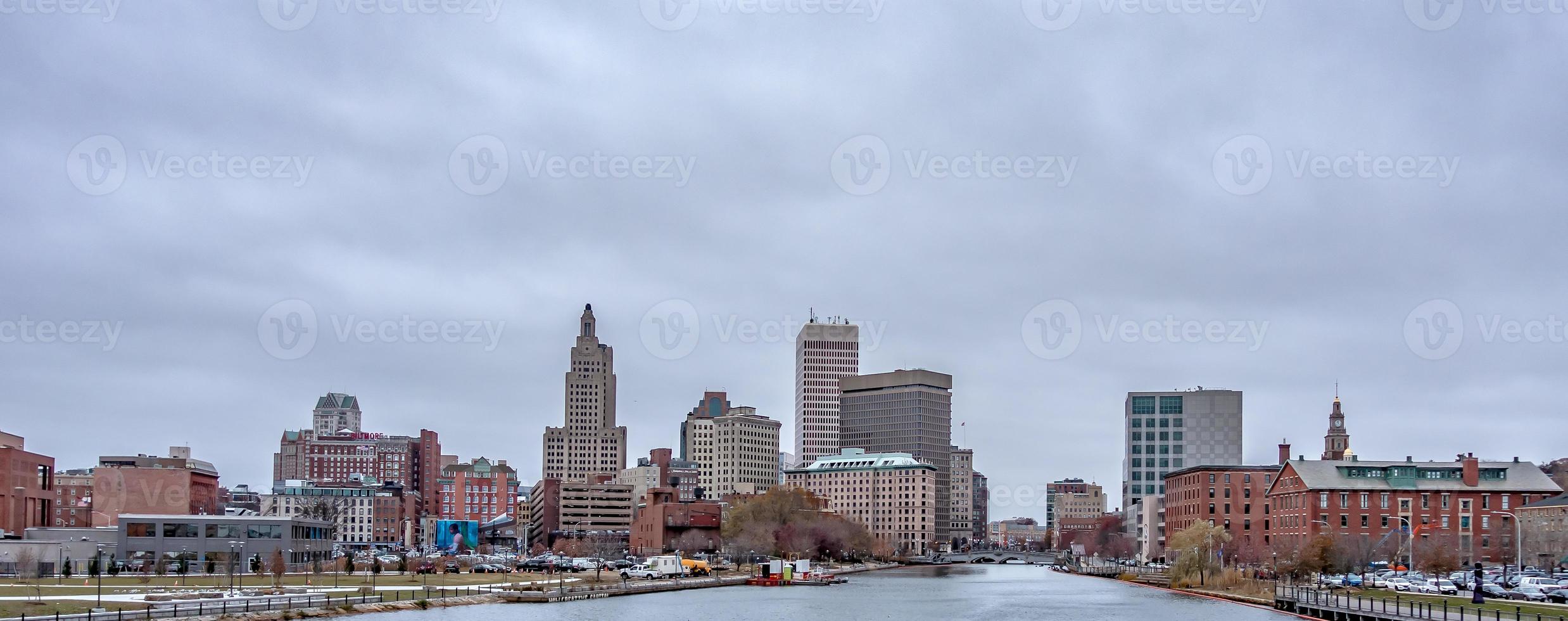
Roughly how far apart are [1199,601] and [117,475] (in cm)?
13692

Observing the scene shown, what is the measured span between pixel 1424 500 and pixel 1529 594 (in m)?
64.3

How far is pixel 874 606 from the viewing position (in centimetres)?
11806

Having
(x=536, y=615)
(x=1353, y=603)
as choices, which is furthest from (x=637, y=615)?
(x=1353, y=603)

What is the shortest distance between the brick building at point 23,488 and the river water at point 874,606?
66199 millimetres

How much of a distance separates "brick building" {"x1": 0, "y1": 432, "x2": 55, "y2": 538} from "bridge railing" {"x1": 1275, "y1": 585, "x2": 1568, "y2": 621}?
377 ft

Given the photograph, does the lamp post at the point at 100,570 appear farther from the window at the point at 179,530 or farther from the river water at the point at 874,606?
the river water at the point at 874,606

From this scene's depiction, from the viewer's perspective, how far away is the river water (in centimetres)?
9856

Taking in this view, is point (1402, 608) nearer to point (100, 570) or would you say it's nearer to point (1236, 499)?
point (100, 570)

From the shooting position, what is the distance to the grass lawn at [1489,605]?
7081 centimetres

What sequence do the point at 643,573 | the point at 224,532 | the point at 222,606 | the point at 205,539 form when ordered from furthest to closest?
the point at 643,573 < the point at 224,532 < the point at 205,539 < the point at 222,606

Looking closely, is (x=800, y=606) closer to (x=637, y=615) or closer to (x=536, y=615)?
(x=637, y=615)

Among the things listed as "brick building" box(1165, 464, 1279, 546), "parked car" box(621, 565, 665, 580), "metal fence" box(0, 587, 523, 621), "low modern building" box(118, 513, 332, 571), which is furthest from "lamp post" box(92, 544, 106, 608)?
"brick building" box(1165, 464, 1279, 546)

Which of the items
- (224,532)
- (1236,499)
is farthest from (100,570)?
(1236,499)

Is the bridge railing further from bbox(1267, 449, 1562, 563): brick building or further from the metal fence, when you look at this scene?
the metal fence
